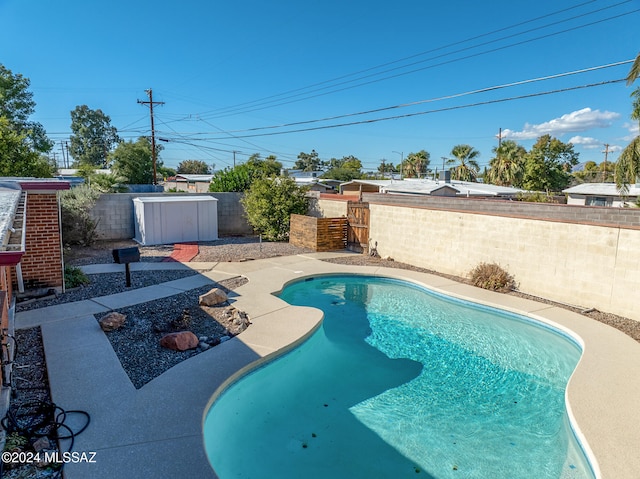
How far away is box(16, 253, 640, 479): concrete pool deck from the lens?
4062mm

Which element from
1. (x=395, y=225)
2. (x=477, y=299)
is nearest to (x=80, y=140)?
(x=395, y=225)

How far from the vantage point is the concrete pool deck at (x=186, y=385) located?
13.3ft

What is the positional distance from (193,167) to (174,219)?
240 ft

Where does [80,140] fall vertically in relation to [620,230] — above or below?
above

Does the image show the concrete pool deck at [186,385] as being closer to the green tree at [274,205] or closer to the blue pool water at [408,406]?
the blue pool water at [408,406]

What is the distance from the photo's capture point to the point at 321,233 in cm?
1538

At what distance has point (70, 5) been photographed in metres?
11.6

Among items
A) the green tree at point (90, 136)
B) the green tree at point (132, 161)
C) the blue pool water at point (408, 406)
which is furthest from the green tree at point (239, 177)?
the green tree at point (90, 136)

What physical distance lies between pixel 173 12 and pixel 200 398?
14973 mm

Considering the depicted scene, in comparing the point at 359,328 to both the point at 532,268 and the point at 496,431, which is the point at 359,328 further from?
the point at 532,268

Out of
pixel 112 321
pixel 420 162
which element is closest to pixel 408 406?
pixel 112 321

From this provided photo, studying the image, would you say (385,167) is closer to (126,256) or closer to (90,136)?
(90,136)

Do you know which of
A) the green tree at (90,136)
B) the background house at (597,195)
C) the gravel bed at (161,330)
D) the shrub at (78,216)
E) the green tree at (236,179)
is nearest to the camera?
the gravel bed at (161,330)

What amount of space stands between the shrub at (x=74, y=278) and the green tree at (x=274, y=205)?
26.4 ft
